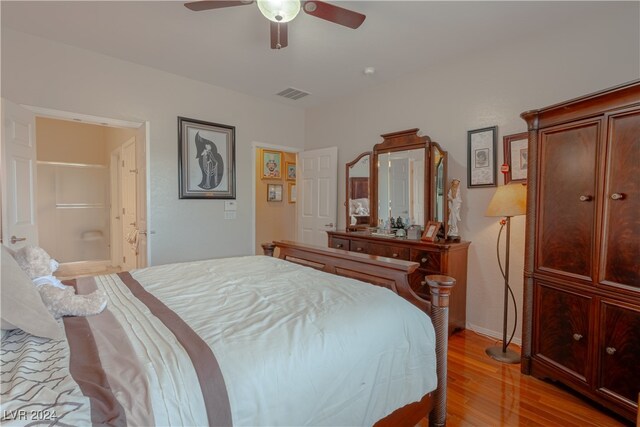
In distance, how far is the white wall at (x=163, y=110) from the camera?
9.04 ft

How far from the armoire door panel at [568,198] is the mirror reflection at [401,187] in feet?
4.16

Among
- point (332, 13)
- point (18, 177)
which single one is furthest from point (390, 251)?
point (18, 177)

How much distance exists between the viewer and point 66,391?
30.5 inches

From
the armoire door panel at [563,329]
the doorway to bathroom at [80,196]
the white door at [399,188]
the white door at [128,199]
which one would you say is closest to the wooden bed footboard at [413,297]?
the armoire door panel at [563,329]

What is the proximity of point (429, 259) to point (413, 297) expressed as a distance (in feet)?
4.39

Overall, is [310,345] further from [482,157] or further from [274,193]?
[274,193]

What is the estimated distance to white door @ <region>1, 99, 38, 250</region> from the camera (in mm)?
2355

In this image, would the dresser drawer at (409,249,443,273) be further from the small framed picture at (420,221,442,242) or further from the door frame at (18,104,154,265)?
the door frame at (18,104,154,265)

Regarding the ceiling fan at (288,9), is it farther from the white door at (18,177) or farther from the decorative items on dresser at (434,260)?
the decorative items on dresser at (434,260)

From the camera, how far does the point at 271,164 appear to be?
571cm

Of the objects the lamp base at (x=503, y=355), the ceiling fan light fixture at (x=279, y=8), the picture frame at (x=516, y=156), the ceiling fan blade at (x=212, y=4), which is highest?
the ceiling fan blade at (x=212, y=4)

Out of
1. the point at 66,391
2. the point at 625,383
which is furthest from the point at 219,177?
the point at 625,383

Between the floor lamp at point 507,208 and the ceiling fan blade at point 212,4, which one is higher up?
the ceiling fan blade at point 212,4

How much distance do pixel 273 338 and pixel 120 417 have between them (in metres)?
0.46
